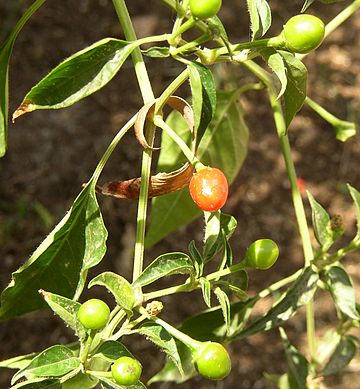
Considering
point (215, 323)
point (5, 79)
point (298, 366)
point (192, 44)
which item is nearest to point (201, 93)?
point (192, 44)

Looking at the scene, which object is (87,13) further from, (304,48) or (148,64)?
(304,48)

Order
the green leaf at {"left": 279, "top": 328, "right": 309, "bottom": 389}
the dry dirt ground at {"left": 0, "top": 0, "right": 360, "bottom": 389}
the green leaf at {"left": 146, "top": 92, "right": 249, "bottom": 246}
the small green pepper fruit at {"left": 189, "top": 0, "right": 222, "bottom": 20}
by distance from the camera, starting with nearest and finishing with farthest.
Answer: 1. the small green pepper fruit at {"left": 189, "top": 0, "right": 222, "bottom": 20}
2. the green leaf at {"left": 279, "top": 328, "right": 309, "bottom": 389}
3. the green leaf at {"left": 146, "top": 92, "right": 249, "bottom": 246}
4. the dry dirt ground at {"left": 0, "top": 0, "right": 360, "bottom": 389}

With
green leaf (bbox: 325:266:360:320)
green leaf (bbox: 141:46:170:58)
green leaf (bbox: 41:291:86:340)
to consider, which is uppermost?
green leaf (bbox: 141:46:170:58)

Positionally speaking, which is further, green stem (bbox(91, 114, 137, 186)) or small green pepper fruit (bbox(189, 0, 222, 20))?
green stem (bbox(91, 114, 137, 186))

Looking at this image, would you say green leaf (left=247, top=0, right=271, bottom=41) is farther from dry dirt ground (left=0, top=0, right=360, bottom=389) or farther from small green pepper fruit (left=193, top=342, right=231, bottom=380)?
dry dirt ground (left=0, top=0, right=360, bottom=389)

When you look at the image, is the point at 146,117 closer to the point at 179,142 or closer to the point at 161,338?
the point at 179,142

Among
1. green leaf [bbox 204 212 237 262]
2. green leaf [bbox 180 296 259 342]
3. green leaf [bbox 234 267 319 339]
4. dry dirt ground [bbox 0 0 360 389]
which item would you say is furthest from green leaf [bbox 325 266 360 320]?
dry dirt ground [bbox 0 0 360 389]

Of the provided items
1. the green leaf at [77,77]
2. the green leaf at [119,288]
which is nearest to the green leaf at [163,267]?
the green leaf at [119,288]

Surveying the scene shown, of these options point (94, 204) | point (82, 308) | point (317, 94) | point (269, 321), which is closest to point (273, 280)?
point (317, 94)
